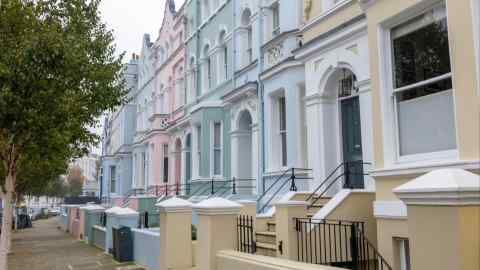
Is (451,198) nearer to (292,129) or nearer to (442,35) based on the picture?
(442,35)

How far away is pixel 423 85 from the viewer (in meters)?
7.05

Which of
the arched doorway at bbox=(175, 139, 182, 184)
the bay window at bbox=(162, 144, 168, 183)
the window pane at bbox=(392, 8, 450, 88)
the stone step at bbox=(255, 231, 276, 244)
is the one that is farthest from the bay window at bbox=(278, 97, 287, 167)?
the bay window at bbox=(162, 144, 168, 183)

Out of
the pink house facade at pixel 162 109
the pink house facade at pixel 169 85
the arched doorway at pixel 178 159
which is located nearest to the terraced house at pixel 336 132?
the arched doorway at pixel 178 159

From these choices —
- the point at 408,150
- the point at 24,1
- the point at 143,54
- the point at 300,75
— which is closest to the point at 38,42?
the point at 24,1

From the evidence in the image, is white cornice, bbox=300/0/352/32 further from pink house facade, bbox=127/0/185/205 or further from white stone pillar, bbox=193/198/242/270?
pink house facade, bbox=127/0/185/205

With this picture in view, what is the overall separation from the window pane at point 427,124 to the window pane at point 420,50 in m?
0.34

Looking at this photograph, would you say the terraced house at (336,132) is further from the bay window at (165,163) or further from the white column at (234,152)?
the bay window at (165,163)

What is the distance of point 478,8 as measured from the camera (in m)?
6.28

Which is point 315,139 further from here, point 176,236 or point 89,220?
point 89,220

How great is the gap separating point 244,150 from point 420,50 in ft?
36.6

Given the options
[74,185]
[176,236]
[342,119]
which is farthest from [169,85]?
[74,185]

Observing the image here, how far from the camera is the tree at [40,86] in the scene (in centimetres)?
995

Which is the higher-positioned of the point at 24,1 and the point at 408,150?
the point at 24,1

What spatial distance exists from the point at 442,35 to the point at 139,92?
3195 cm
